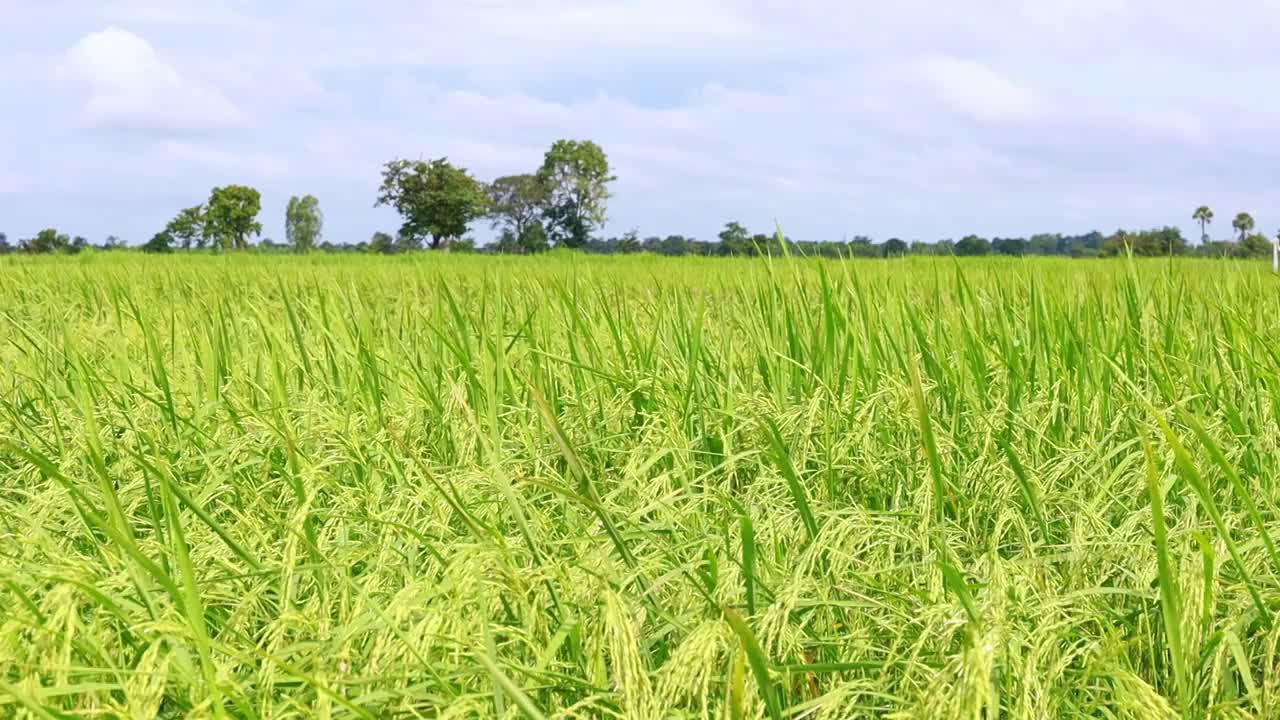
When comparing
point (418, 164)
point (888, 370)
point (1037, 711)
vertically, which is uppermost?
point (418, 164)

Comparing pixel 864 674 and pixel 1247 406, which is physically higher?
pixel 1247 406

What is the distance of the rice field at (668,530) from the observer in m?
1.18

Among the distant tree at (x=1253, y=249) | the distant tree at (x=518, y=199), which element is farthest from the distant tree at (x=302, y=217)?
the distant tree at (x=1253, y=249)

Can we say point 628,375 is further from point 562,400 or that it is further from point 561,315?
point 561,315

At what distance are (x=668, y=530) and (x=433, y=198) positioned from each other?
37.2 meters

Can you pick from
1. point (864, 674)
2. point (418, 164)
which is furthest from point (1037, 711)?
point (418, 164)

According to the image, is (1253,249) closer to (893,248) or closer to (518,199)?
(893,248)

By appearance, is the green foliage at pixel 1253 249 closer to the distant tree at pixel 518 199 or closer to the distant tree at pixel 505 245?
the distant tree at pixel 505 245

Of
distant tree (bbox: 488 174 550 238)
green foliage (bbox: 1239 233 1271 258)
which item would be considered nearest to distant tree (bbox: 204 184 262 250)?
distant tree (bbox: 488 174 550 238)

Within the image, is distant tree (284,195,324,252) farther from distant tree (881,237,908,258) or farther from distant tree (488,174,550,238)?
distant tree (881,237,908,258)

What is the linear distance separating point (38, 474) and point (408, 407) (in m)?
0.91

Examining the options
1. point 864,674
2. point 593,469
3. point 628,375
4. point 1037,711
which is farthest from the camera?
point 628,375

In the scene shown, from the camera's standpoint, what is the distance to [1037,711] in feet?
4.09

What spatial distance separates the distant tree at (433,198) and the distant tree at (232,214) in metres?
11.1
